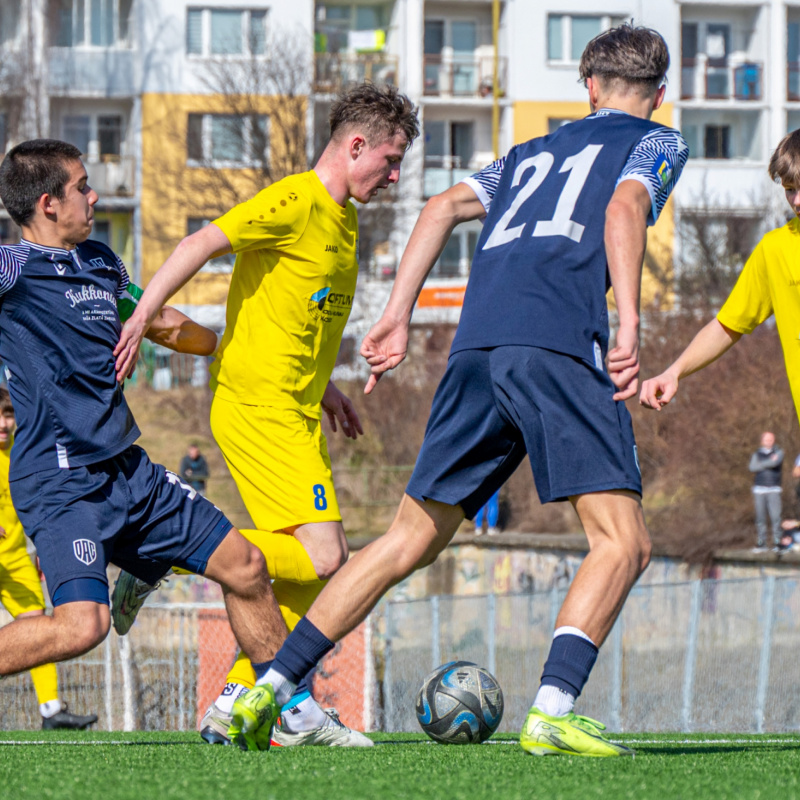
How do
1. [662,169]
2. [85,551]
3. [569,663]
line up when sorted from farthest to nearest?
[85,551]
[662,169]
[569,663]

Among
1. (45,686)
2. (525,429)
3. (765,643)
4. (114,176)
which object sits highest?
(114,176)

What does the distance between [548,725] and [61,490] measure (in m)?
2.04

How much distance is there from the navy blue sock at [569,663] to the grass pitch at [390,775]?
0.83 feet

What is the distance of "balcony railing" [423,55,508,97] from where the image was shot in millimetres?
48625

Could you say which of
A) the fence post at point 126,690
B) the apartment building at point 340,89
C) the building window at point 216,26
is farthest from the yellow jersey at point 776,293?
the building window at point 216,26

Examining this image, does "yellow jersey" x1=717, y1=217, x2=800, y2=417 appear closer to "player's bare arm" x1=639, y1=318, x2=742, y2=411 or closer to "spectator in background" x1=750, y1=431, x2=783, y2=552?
"player's bare arm" x1=639, y1=318, x2=742, y2=411

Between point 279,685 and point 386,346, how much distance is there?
1.24m

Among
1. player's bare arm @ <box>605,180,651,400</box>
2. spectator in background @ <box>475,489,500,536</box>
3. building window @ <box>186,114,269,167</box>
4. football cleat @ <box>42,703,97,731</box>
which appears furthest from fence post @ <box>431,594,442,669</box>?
building window @ <box>186,114,269,167</box>

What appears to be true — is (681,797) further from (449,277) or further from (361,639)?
(449,277)

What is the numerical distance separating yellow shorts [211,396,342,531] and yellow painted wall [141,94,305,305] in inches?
1310

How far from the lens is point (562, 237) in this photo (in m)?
4.68

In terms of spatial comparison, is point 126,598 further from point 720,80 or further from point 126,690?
point 720,80

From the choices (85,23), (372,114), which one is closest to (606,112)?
(372,114)

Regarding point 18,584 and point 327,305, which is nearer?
point 327,305
